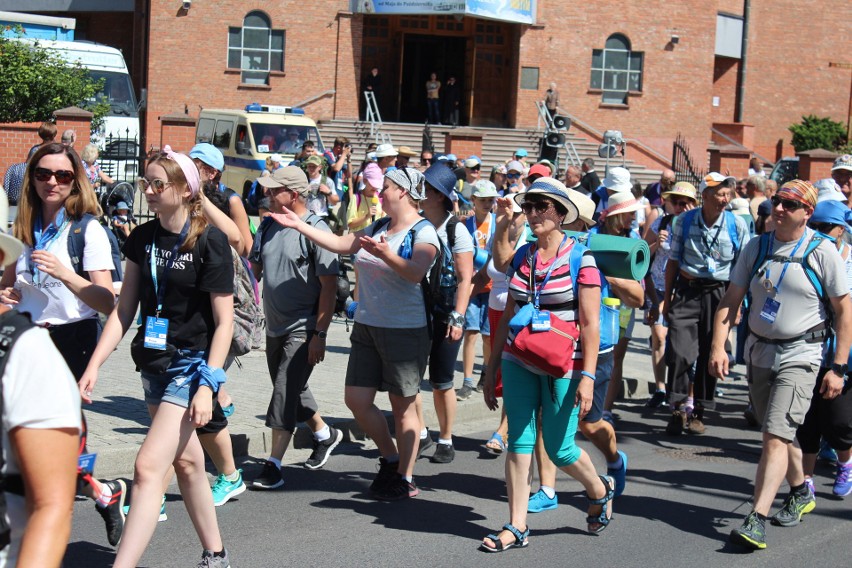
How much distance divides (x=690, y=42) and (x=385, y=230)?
33162 mm

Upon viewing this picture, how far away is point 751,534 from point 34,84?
2072cm

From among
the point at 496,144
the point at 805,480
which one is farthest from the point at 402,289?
the point at 496,144

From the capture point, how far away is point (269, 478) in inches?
284

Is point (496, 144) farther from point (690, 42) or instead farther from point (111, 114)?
point (111, 114)

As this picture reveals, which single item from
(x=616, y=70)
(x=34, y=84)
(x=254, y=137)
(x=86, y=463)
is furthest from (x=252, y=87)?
(x=86, y=463)

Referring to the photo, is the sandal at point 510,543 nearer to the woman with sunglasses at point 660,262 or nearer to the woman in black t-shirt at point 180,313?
the woman in black t-shirt at point 180,313

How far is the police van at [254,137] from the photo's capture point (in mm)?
24203

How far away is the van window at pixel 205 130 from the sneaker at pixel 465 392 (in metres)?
17.0

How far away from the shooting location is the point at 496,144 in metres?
34.7

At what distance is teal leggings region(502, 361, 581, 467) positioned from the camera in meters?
6.11

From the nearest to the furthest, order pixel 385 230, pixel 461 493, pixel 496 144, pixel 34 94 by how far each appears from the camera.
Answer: pixel 385 230 → pixel 461 493 → pixel 34 94 → pixel 496 144

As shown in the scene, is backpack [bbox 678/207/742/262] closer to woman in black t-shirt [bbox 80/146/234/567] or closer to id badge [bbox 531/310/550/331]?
id badge [bbox 531/310/550/331]

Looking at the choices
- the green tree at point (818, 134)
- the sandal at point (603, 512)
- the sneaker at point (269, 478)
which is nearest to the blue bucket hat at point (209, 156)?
the sneaker at point (269, 478)

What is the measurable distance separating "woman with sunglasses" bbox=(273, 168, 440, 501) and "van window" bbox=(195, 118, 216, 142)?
19.6 m
